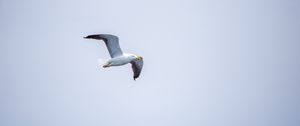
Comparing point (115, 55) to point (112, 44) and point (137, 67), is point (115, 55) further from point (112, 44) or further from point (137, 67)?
point (137, 67)

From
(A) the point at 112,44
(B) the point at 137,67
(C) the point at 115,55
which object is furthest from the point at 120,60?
(B) the point at 137,67

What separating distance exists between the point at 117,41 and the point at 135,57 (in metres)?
1.59

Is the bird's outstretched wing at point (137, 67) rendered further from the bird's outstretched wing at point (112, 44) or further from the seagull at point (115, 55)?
the bird's outstretched wing at point (112, 44)

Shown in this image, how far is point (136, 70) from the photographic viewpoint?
107 ft

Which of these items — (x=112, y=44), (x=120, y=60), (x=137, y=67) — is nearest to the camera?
(x=120, y=60)

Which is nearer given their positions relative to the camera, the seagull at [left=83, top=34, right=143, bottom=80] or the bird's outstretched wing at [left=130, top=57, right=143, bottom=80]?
the seagull at [left=83, top=34, right=143, bottom=80]

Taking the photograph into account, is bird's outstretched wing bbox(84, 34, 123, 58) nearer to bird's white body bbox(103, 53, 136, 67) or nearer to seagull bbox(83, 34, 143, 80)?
seagull bbox(83, 34, 143, 80)

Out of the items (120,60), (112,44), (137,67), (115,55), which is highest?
(112,44)

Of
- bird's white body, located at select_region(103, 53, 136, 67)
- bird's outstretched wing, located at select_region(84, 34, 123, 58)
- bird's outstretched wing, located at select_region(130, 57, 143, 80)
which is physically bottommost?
bird's outstretched wing, located at select_region(130, 57, 143, 80)

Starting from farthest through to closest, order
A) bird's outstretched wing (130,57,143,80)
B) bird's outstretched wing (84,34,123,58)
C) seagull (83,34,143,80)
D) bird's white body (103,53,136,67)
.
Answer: bird's outstretched wing (130,57,143,80), bird's white body (103,53,136,67), seagull (83,34,143,80), bird's outstretched wing (84,34,123,58)

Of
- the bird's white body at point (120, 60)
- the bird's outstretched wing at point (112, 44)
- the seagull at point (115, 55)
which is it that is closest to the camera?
the bird's outstretched wing at point (112, 44)

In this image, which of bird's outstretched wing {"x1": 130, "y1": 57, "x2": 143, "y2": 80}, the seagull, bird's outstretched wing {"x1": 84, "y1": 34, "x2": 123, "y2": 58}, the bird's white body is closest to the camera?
bird's outstretched wing {"x1": 84, "y1": 34, "x2": 123, "y2": 58}

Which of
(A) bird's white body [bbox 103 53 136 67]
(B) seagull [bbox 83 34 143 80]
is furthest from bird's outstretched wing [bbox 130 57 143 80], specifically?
(A) bird's white body [bbox 103 53 136 67]

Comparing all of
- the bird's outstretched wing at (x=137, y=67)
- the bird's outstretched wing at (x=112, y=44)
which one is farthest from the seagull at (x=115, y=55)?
the bird's outstretched wing at (x=137, y=67)
